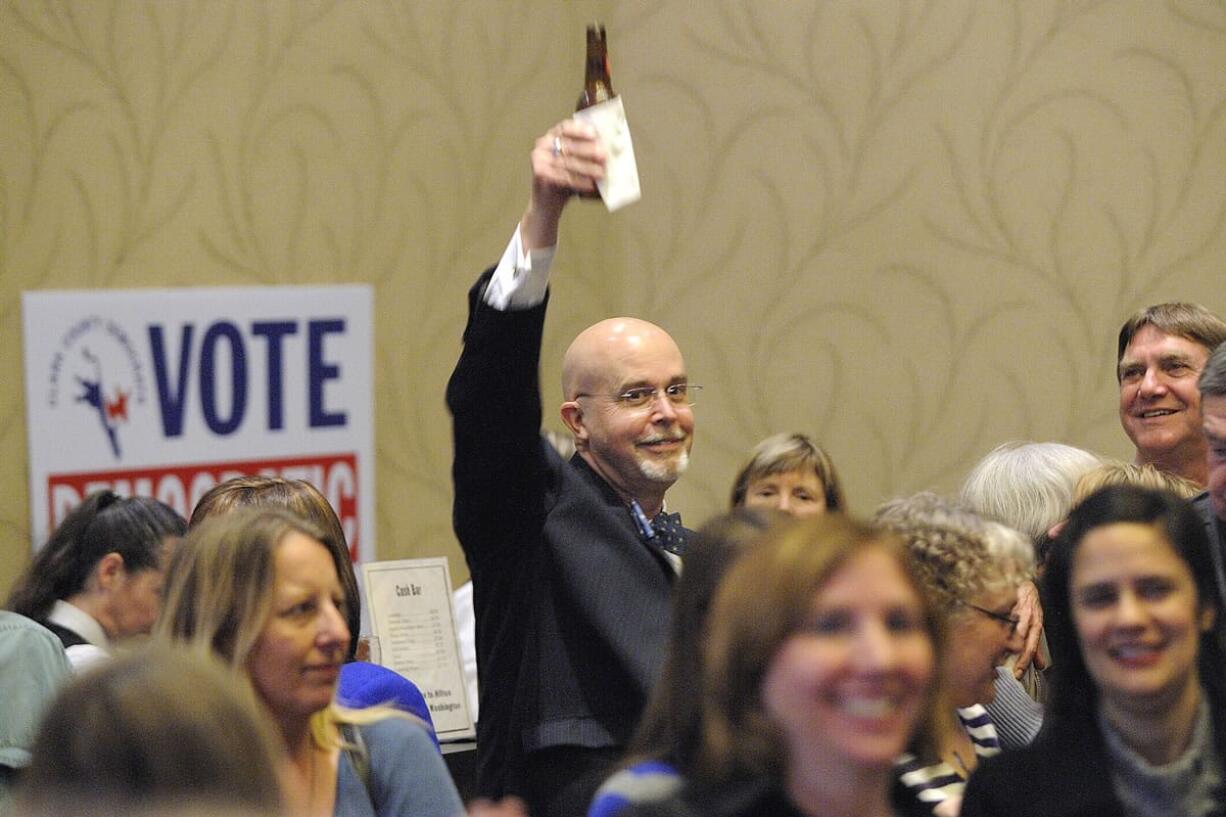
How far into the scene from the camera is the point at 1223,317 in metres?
4.29

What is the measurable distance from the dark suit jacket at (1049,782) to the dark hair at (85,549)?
1.57 meters

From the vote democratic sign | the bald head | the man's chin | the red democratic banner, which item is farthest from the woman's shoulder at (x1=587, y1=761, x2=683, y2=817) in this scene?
the vote democratic sign

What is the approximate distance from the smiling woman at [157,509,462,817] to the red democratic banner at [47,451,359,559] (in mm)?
1826

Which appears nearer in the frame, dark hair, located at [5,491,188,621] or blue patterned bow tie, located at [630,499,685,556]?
blue patterned bow tie, located at [630,499,685,556]

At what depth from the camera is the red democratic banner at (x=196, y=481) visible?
406cm

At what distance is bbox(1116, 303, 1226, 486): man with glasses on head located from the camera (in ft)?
11.0

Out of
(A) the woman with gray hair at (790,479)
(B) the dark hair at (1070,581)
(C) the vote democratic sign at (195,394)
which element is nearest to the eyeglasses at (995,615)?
(B) the dark hair at (1070,581)

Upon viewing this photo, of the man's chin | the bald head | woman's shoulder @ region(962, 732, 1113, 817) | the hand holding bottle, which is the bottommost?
woman's shoulder @ region(962, 732, 1113, 817)

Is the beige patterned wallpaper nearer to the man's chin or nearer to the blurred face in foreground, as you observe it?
the man's chin

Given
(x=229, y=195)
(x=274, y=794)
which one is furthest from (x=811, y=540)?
(x=229, y=195)

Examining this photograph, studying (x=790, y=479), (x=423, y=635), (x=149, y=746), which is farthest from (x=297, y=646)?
(x=423, y=635)

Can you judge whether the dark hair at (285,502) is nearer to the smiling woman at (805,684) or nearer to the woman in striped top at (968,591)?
the woman in striped top at (968,591)

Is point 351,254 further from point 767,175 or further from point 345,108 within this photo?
point 767,175

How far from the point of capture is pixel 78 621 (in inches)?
112
